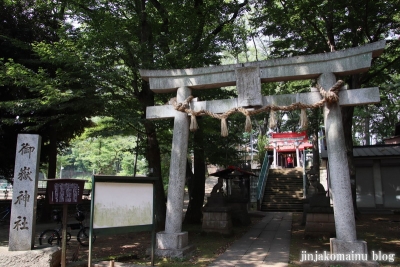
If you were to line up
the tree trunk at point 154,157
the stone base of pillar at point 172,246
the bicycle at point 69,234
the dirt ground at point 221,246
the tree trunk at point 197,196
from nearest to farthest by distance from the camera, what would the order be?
the stone base of pillar at point 172,246 → the dirt ground at point 221,246 → the bicycle at point 69,234 → the tree trunk at point 154,157 → the tree trunk at point 197,196

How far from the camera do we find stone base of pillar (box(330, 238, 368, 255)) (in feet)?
21.2

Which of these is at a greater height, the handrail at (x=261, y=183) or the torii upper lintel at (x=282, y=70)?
the torii upper lintel at (x=282, y=70)

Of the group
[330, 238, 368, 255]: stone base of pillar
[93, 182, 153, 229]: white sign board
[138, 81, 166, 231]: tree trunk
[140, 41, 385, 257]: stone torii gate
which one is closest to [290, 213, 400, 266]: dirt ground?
[330, 238, 368, 255]: stone base of pillar

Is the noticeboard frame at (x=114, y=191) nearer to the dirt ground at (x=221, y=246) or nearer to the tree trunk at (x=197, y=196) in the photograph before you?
the dirt ground at (x=221, y=246)

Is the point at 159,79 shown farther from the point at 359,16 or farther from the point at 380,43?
the point at 359,16

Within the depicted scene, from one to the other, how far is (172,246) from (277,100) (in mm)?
4456

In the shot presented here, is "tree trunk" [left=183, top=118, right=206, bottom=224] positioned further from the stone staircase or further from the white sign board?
the stone staircase

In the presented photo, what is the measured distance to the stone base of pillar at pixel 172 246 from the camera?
24.3ft

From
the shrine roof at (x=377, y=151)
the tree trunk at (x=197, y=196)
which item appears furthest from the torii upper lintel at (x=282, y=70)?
the shrine roof at (x=377, y=151)

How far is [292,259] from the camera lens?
A: 7.38 m

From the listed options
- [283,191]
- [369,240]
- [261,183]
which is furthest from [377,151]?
[369,240]

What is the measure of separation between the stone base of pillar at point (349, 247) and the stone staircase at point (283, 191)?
12.9m

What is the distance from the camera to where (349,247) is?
649cm

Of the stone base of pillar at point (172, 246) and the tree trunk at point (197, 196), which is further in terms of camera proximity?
the tree trunk at point (197, 196)
